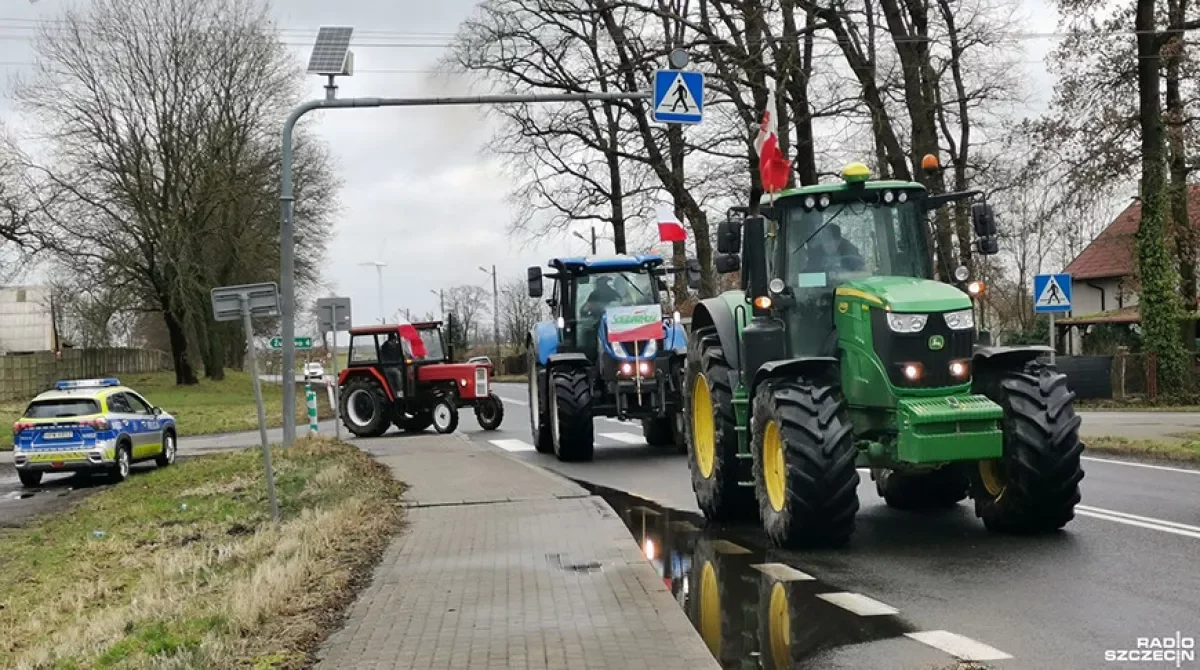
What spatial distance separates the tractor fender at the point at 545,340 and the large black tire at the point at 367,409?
28.0 feet

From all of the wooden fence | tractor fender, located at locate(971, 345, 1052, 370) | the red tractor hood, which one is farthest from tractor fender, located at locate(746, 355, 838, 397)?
the wooden fence

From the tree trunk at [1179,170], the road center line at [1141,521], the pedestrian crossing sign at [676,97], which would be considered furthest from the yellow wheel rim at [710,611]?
the tree trunk at [1179,170]

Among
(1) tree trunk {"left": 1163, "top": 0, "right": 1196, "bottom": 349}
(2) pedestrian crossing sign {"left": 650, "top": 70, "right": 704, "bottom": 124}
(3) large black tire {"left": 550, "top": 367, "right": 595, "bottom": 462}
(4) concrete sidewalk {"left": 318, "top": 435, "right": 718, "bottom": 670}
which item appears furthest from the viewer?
(1) tree trunk {"left": 1163, "top": 0, "right": 1196, "bottom": 349}

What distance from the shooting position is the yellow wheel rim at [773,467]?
31.0ft

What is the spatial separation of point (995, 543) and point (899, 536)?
0.86 metres

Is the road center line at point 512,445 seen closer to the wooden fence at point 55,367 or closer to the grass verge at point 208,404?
the grass verge at point 208,404

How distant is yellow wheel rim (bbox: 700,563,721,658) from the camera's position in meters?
6.72

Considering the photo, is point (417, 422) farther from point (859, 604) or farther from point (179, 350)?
point (179, 350)

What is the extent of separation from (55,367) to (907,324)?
5456 centimetres

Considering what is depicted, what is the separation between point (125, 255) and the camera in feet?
162

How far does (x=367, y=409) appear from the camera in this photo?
27594mm

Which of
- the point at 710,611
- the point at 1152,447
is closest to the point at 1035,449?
the point at 710,611

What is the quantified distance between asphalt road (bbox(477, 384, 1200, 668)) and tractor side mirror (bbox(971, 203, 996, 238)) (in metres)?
2.42

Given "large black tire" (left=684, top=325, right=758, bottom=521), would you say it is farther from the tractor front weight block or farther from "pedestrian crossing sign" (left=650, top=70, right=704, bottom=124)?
"pedestrian crossing sign" (left=650, top=70, right=704, bottom=124)
